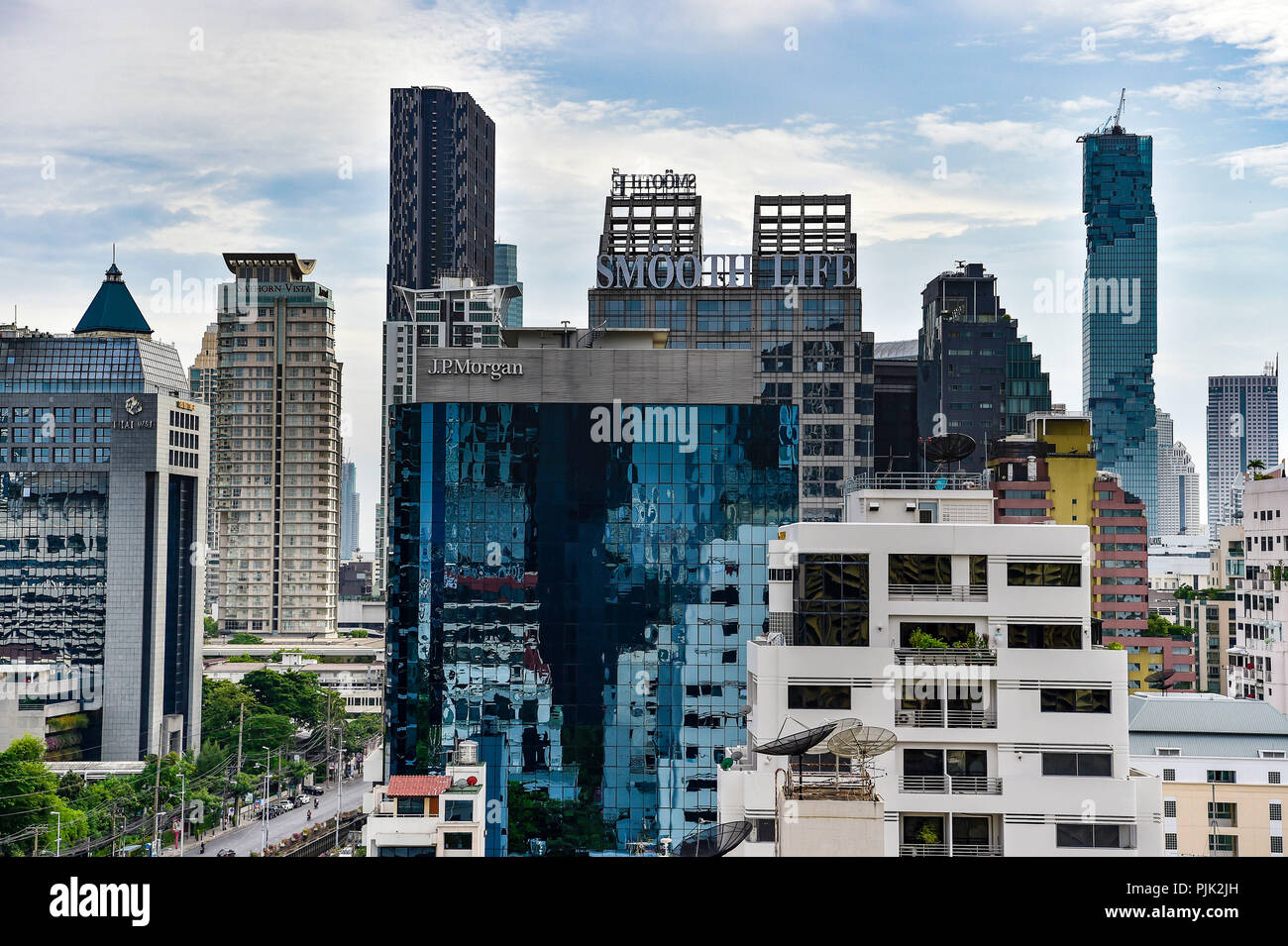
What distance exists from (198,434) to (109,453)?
7.50 metres

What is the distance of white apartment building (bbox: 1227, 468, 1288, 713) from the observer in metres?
65.2

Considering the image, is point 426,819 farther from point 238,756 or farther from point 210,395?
point 210,395

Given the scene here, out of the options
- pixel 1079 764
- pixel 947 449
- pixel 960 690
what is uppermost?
pixel 947 449

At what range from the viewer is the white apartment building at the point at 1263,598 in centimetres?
6525

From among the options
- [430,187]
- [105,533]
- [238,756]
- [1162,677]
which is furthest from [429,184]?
[1162,677]

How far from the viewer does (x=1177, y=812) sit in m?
42.6

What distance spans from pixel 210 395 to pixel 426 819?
421 feet

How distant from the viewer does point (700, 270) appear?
89375 millimetres

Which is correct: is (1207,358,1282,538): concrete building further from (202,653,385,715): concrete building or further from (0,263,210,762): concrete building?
(0,263,210,762): concrete building

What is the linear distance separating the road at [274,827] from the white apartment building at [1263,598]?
51.9 m

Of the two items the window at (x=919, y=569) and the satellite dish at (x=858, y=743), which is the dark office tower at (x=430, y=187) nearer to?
the window at (x=919, y=569)

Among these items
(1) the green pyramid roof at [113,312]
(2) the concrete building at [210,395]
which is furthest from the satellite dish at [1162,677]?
(2) the concrete building at [210,395]
